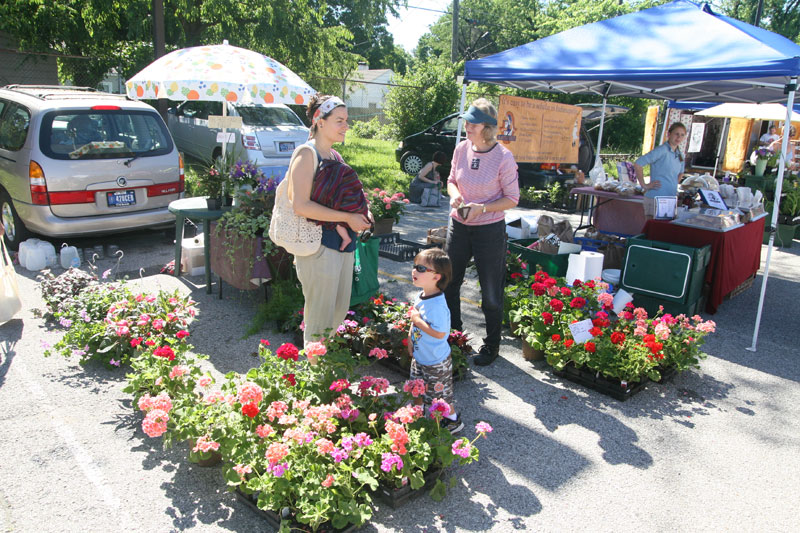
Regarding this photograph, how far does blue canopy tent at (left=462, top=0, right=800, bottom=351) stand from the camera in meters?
4.78

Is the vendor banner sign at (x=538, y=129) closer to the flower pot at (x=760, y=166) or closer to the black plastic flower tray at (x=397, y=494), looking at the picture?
the black plastic flower tray at (x=397, y=494)

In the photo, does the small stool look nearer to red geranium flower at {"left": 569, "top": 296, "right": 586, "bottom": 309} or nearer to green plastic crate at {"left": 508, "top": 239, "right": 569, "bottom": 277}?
green plastic crate at {"left": 508, "top": 239, "right": 569, "bottom": 277}

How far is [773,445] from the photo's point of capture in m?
3.64

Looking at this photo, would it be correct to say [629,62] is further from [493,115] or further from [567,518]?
[567,518]

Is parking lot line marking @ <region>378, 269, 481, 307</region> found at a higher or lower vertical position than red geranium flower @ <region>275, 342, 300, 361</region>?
A: lower

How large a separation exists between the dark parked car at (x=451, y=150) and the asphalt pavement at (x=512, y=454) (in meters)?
7.87

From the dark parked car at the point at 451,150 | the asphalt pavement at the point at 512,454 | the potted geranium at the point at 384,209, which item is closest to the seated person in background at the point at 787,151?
the dark parked car at the point at 451,150

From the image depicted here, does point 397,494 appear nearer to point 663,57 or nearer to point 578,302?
point 578,302

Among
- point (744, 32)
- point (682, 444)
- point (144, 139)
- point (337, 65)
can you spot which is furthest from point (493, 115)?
point (337, 65)

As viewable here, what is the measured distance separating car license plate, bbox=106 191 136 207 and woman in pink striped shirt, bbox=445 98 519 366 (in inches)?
161

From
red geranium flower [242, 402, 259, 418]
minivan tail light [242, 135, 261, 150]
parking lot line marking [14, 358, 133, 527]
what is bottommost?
parking lot line marking [14, 358, 133, 527]

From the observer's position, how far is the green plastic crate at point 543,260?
5.85 m

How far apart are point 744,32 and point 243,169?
4906 millimetres

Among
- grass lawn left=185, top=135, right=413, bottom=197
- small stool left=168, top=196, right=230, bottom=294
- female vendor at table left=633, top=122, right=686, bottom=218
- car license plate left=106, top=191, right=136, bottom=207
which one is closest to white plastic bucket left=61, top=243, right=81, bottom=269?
car license plate left=106, top=191, right=136, bottom=207
